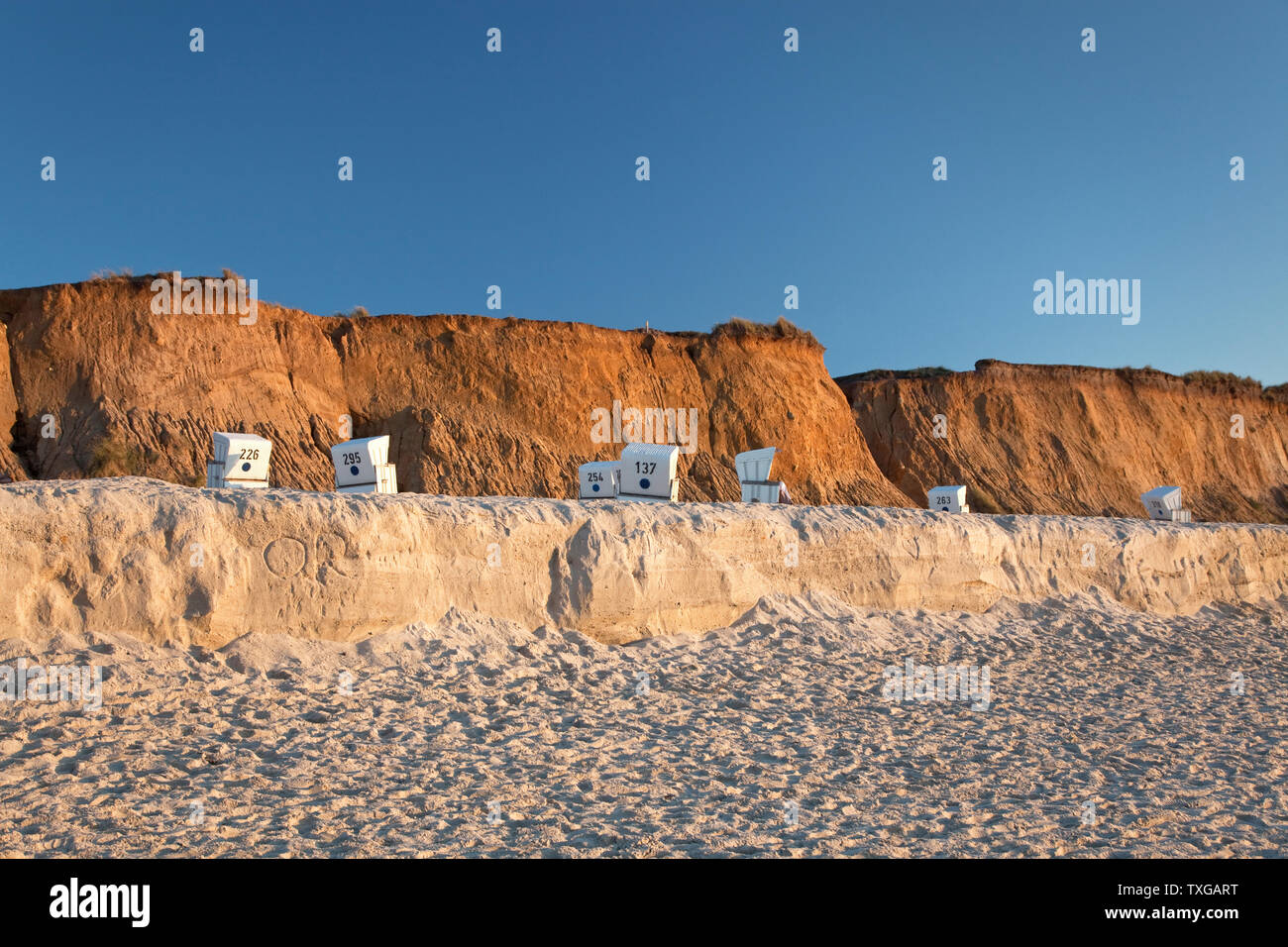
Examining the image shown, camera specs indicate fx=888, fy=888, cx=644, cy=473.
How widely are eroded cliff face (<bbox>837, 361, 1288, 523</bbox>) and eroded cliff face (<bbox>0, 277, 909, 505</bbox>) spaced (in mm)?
3389

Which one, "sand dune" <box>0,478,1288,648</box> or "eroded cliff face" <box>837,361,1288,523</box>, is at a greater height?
"eroded cliff face" <box>837,361,1288,523</box>

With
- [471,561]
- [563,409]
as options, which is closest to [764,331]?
[563,409]

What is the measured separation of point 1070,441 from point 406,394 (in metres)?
25.5

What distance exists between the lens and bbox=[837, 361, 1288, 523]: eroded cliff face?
108ft

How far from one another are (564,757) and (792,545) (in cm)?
480

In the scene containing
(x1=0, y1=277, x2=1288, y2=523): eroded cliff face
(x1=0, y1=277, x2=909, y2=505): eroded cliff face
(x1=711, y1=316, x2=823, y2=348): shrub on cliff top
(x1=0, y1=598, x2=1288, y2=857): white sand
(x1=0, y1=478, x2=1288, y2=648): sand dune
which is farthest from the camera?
(x1=711, y1=316, x2=823, y2=348): shrub on cliff top

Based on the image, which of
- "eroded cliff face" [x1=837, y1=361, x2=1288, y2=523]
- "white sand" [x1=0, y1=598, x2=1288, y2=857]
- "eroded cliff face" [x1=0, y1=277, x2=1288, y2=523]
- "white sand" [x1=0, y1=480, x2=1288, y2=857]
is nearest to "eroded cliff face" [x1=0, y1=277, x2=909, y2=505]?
"eroded cliff face" [x1=0, y1=277, x2=1288, y2=523]

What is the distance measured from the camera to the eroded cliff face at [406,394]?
830 inches

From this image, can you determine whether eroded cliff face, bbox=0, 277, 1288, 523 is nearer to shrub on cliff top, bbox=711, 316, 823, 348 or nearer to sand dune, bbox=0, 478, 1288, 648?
shrub on cliff top, bbox=711, 316, 823, 348

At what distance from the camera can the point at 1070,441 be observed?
115ft

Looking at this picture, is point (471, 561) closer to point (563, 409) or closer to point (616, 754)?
point (616, 754)

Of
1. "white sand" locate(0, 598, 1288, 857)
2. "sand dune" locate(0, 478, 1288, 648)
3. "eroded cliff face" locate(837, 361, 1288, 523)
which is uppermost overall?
"eroded cliff face" locate(837, 361, 1288, 523)
